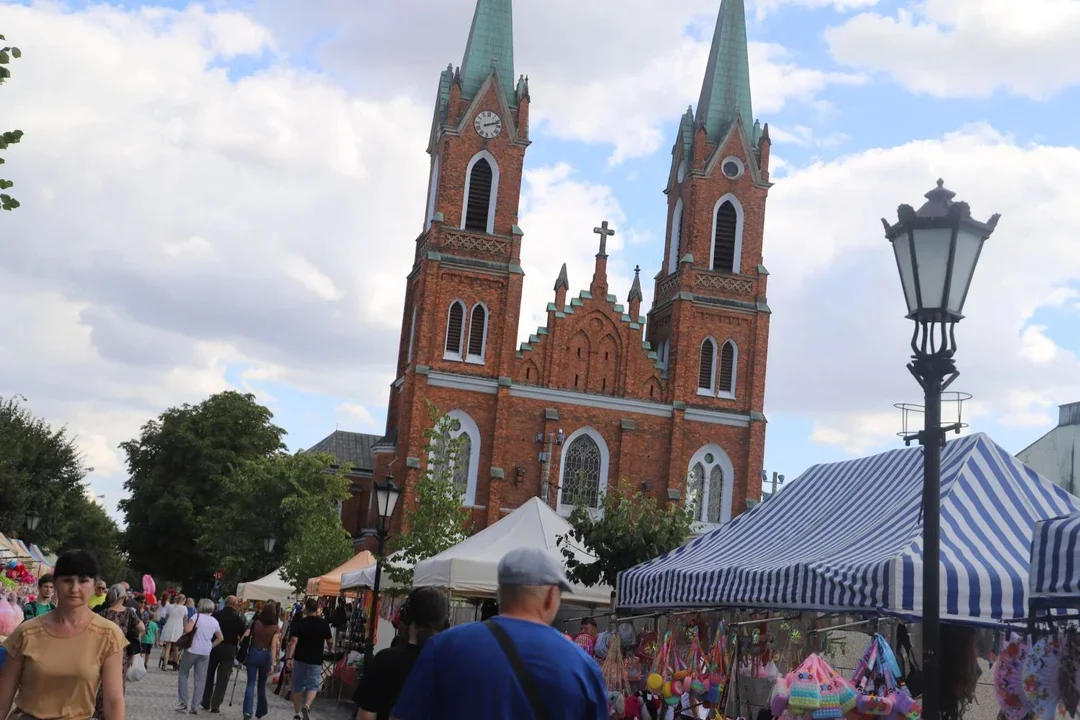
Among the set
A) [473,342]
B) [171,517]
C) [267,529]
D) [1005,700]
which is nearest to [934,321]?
[1005,700]

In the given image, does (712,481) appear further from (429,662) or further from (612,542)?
(429,662)

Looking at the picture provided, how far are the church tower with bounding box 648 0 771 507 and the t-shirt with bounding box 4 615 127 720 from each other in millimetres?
44017

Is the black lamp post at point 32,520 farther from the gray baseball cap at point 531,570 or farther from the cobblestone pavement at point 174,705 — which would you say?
the gray baseball cap at point 531,570

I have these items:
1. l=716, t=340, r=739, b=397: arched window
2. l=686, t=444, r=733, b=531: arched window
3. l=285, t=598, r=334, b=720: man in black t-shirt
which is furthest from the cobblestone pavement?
l=716, t=340, r=739, b=397: arched window

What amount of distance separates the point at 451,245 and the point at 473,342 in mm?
3547

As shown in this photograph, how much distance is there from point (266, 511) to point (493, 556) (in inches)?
1429

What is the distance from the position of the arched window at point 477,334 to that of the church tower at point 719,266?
7.10m

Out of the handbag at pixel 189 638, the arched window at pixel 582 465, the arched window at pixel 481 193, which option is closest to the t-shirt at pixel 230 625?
the handbag at pixel 189 638

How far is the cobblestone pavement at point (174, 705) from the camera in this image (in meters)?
17.8

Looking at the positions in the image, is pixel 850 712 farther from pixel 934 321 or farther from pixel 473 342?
pixel 473 342

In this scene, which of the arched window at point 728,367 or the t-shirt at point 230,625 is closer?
the t-shirt at point 230,625

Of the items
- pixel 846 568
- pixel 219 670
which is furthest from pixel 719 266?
pixel 846 568

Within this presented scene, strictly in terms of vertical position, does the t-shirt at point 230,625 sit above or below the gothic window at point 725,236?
below

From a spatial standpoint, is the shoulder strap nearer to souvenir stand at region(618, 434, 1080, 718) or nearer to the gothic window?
souvenir stand at region(618, 434, 1080, 718)
